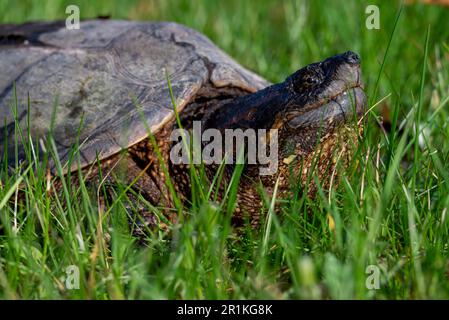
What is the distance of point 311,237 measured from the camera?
2266 millimetres

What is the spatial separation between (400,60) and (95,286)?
3130 millimetres

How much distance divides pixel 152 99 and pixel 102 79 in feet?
1.00

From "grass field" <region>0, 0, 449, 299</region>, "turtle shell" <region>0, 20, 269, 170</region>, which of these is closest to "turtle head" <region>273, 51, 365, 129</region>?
"grass field" <region>0, 0, 449, 299</region>

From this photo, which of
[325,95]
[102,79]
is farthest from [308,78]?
[102,79]

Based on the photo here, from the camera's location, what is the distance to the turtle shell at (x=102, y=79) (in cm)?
299

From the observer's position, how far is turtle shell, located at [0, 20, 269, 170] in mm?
2986

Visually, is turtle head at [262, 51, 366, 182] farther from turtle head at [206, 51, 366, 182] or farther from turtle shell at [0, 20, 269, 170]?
turtle shell at [0, 20, 269, 170]

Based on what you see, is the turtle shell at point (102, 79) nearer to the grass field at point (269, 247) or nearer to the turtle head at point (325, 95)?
the grass field at point (269, 247)

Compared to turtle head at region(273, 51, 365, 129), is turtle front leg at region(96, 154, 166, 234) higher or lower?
lower

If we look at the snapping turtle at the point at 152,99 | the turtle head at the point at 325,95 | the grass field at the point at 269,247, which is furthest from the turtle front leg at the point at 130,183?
the turtle head at the point at 325,95

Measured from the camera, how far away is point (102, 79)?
3.19 meters
